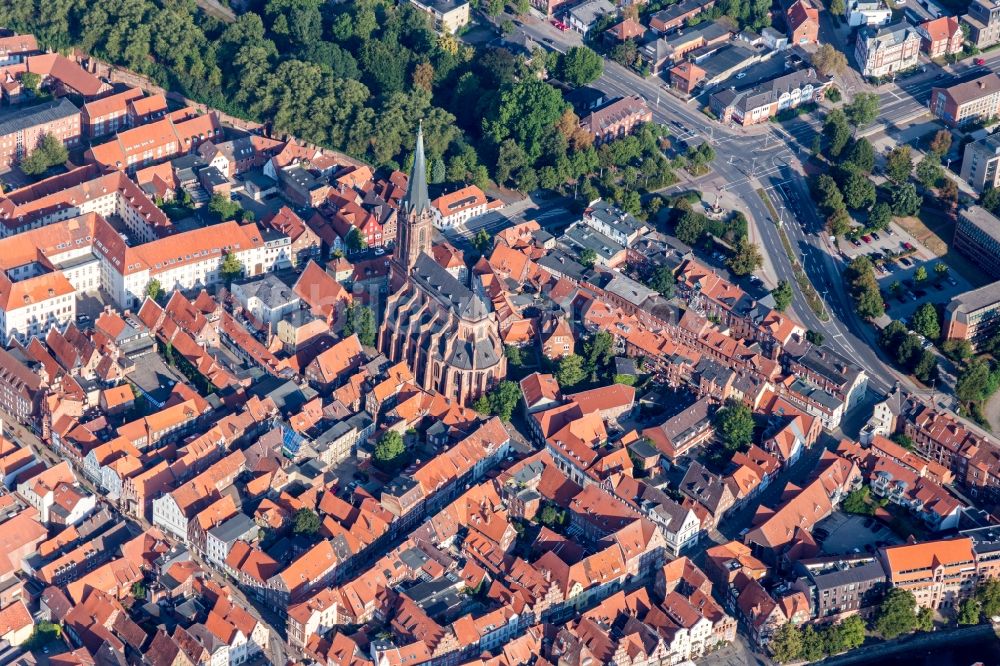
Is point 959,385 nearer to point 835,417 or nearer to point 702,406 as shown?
point 835,417

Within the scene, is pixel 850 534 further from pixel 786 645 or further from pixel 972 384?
pixel 972 384

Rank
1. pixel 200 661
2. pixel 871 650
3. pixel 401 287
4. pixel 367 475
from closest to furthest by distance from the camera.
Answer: pixel 200 661 → pixel 871 650 → pixel 367 475 → pixel 401 287

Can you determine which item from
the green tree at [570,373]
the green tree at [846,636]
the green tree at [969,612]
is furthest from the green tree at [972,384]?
the green tree at [570,373]

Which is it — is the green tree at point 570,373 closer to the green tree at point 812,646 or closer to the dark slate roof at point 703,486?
the dark slate roof at point 703,486

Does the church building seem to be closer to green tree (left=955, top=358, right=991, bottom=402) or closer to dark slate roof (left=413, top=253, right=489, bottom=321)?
dark slate roof (left=413, top=253, right=489, bottom=321)

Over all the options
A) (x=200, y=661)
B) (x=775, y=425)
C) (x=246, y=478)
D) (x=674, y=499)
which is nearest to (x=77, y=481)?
Result: (x=246, y=478)

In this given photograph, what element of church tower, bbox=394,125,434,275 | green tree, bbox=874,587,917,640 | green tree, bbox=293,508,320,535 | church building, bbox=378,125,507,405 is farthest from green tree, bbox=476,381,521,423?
green tree, bbox=874,587,917,640
